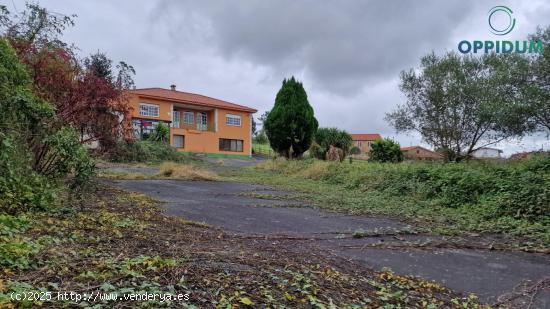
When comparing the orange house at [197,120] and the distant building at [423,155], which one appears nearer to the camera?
the distant building at [423,155]

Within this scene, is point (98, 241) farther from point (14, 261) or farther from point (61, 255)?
point (14, 261)

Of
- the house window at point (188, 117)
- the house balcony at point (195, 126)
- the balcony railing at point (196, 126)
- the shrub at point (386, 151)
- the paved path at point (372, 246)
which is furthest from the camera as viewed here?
the house window at point (188, 117)

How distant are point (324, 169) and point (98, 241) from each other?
12113mm

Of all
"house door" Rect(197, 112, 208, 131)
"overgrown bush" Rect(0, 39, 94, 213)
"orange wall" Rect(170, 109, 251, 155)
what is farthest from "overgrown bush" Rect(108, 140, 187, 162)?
"overgrown bush" Rect(0, 39, 94, 213)

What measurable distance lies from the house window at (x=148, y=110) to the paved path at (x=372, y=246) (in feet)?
82.8

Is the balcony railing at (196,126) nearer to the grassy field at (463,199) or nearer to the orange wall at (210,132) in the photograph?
the orange wall at (210,132)

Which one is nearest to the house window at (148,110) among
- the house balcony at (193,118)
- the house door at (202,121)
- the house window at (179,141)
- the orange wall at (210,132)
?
the orange wall at (210,132)

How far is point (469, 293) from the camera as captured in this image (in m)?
3.38

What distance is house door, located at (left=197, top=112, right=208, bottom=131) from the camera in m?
36.2

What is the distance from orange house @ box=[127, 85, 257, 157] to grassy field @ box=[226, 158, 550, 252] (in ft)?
74.7

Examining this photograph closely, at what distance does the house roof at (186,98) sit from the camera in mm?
32156

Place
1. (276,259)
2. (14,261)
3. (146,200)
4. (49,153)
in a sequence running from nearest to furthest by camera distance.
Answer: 1. (14,261)
2. (276,259)
3. (49,153)
4. (146,200)

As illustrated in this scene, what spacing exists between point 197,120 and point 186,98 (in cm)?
257

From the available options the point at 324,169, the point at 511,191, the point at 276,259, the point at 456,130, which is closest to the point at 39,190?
the point at 276,259
